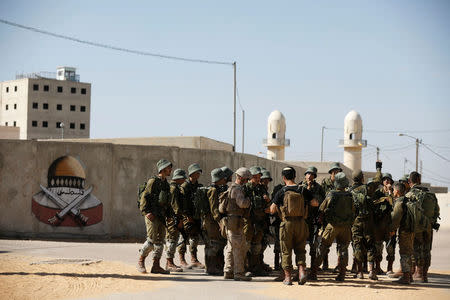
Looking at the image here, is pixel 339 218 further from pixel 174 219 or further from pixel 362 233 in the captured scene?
pixel 174 219

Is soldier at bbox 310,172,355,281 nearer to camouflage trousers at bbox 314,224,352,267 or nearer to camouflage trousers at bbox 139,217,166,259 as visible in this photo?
camouflage trousers at bbox 314,224,352,267

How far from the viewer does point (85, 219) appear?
18453mm

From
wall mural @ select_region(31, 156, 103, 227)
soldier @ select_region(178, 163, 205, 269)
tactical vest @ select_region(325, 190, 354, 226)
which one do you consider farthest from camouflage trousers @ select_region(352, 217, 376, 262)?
wall mural @ select_region(31, 156, 103, 227)

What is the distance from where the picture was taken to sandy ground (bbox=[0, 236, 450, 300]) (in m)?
9.42

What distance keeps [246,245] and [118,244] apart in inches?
281

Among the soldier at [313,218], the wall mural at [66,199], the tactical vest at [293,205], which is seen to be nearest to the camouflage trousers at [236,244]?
the tactical vest at [293,205]

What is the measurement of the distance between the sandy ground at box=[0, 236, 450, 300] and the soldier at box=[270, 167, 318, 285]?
1.06ft

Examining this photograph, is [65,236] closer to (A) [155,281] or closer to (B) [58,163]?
(B) [58,163]

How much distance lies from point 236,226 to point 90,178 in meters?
8.81

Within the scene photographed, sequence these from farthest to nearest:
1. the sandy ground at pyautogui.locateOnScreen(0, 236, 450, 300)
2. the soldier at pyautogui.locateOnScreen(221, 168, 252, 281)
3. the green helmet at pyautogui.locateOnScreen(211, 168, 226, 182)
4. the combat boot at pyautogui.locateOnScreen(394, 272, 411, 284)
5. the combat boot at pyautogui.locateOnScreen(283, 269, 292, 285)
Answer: the green helmet at pyautogui.locateOnScreen(211, 168, 226, 182), the combat boot at pyautogui.locateOnScreen(394, 272, 411, 284), the soldier at pyautogui.locateOnScreen(221, 168, 252, 281), the combat boot at pyautogui.locateOnScreen(283, 269, 292, 285), the sandy ground at pyautogui.locateOnScreen(0, 236, 450, 300)

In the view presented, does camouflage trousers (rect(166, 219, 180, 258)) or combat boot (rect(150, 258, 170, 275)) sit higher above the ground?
camouflage trousers (rect(166, 219, 180, 258))

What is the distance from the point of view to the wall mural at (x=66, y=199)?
59.9 feet

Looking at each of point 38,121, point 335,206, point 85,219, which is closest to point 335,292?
point 335,206

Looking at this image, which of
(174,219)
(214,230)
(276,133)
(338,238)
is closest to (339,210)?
(338,238)
